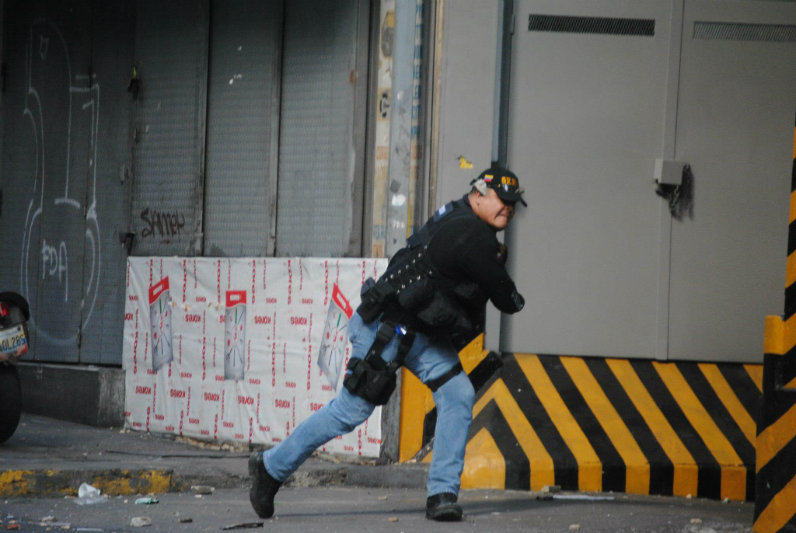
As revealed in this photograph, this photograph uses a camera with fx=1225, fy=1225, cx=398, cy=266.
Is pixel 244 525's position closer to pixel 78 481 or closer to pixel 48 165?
pixel 78 481

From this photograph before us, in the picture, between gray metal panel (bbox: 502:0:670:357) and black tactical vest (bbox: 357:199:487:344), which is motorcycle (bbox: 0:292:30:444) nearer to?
black tactical vest (bbox: 357:199:487:344)

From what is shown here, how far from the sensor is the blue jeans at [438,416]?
579 centimetres

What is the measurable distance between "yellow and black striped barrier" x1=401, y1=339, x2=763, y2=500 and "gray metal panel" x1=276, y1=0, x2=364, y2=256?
148 cm

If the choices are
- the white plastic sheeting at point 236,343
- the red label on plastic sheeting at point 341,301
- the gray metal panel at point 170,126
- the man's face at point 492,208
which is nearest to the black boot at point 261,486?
the man's face at point 492,208

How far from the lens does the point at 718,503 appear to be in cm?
711

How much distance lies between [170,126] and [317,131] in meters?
1.44

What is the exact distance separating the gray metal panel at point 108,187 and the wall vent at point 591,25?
3575mm

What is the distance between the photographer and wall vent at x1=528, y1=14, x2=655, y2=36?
812 centimetres

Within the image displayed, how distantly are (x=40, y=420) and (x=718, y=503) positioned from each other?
212 inches

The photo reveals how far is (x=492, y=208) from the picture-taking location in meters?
5.93

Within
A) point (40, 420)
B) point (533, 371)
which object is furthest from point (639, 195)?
point (40, 420)

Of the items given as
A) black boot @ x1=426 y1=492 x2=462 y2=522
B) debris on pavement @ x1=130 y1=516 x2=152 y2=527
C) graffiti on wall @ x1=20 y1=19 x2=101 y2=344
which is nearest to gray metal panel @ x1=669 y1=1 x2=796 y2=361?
black boot @ x1=426 y1=492 x2=462 y2=522

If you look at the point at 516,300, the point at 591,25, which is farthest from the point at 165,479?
the point at 591,25

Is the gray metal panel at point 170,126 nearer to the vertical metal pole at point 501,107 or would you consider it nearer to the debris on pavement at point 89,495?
the vertical metal pole at point 501,107
